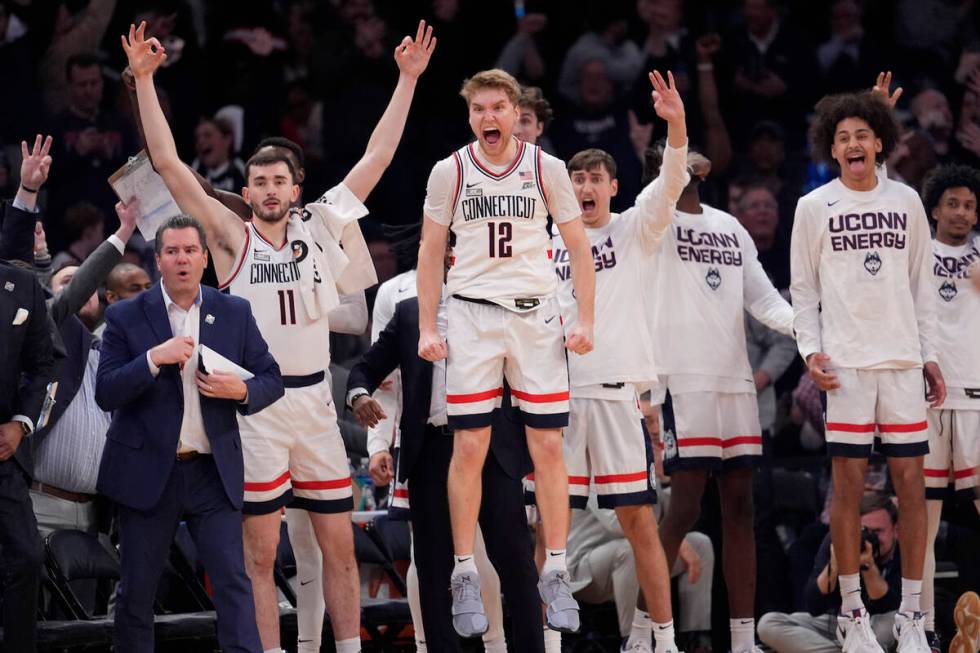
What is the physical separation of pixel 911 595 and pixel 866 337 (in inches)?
47.3

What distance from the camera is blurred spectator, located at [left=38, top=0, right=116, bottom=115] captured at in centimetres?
1050

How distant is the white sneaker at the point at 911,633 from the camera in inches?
273

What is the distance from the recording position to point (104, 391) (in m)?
5.88

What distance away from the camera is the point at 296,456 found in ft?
21.9

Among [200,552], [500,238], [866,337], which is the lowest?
[200,552]

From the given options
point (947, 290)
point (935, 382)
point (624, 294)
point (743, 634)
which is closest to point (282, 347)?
point (624, 294)

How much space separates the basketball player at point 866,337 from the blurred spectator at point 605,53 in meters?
4.33

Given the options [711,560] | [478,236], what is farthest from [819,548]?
[478,236]

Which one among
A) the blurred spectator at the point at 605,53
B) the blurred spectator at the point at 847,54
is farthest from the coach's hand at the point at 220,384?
the blurred spectator at the point at 847,54

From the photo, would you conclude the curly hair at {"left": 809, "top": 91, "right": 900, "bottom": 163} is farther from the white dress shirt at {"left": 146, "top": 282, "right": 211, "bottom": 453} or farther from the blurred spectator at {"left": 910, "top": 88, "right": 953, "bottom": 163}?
the blurred spectator at {"left": 910, "top": 88, "right": 953, "bottom": 163}

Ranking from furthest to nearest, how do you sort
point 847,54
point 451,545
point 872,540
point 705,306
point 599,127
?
point 847,54, point 599,127, point 872,540, point 705,306, point 451,545

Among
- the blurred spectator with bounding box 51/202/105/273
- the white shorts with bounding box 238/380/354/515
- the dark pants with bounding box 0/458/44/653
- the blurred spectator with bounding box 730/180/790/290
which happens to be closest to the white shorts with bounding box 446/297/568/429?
the white shorts with bounding box 238/380/354/515

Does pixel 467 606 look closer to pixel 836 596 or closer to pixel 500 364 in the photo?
pixel 500 364

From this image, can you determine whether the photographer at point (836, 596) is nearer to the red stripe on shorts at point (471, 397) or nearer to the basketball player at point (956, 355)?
the basketball player at point (956, 355)
